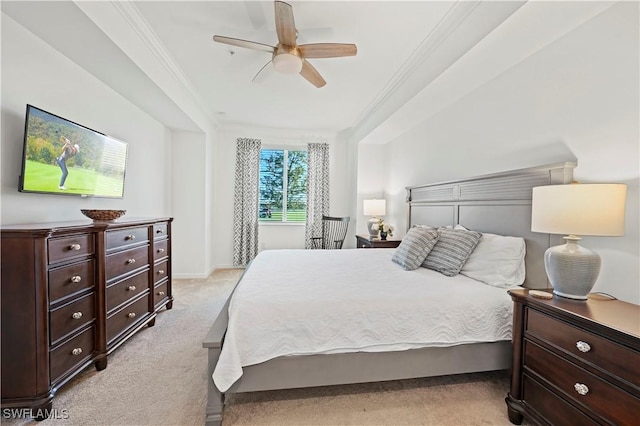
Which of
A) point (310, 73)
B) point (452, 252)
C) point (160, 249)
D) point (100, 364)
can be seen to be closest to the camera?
point (100, 364)

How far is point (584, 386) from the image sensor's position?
3.89 feet

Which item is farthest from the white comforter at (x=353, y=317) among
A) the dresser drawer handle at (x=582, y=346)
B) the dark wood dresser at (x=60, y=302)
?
the dark wood dresser at (x=60, y=302)

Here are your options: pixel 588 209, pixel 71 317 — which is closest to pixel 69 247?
pixel 71 317

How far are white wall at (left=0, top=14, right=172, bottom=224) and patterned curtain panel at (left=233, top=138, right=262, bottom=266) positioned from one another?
1745mm

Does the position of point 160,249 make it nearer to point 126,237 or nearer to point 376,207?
point 126,237

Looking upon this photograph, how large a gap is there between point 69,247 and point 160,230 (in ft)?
3.98

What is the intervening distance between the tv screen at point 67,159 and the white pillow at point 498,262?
10.8ft

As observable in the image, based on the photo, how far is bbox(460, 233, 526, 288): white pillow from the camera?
196cm

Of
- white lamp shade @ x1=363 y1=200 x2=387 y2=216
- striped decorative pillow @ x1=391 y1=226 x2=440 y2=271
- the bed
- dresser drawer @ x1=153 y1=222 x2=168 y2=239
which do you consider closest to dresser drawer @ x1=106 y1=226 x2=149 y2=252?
dresser drawer @ x1=153 y1=222 x2=168 y2=239

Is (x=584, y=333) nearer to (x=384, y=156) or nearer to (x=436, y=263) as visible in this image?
(x=436, y=263)

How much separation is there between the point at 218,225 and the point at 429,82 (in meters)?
4.21

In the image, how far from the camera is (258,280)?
1971 millimetres

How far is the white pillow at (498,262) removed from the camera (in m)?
1.96

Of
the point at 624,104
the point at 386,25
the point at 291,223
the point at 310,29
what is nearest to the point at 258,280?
the point at 310,29
